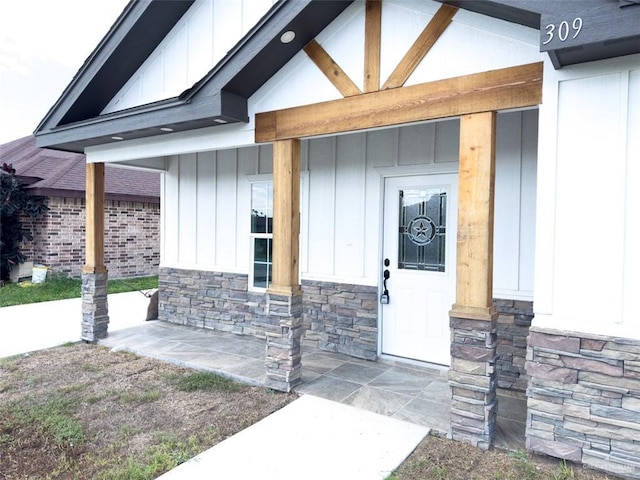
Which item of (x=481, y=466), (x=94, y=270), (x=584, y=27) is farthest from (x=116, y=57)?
(x=481, y=466)

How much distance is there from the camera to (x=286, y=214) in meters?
4.39

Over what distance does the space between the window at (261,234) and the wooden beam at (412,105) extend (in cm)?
204

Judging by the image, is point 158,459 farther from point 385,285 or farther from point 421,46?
point 421,46

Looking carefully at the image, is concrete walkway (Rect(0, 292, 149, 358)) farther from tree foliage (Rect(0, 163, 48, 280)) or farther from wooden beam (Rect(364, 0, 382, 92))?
wooden beam (Rect(364, 0, 382, 92))

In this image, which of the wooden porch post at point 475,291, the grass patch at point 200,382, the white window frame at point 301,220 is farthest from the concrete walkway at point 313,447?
Result: the white window frame at point 301,220

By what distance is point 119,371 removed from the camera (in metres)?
5.15

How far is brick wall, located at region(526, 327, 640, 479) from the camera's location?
9.43 feet

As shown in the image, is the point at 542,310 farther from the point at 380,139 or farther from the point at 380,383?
the point at 380,139

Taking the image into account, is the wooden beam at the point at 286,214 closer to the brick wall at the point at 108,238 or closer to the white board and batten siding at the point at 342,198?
the white board and batten siding at the point at 342,198

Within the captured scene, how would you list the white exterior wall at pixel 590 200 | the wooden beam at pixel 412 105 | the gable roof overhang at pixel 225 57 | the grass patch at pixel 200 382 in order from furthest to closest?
1. the grass patch at pixel 200 382
2. the wooden beam at pixel 412 105
3. the white exterior wall at pixel 590 200
4. the gable roof overhang at pixel 225 57

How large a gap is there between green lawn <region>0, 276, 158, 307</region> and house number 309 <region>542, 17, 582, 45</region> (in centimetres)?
1052

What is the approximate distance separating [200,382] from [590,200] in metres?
3.96

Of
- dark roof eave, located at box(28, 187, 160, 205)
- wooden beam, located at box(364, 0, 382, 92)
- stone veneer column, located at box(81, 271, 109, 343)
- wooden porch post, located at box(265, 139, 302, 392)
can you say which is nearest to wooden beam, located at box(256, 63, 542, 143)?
wooden beam, located at box(364, 0, 382, 92)

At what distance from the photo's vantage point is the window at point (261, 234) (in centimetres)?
653
